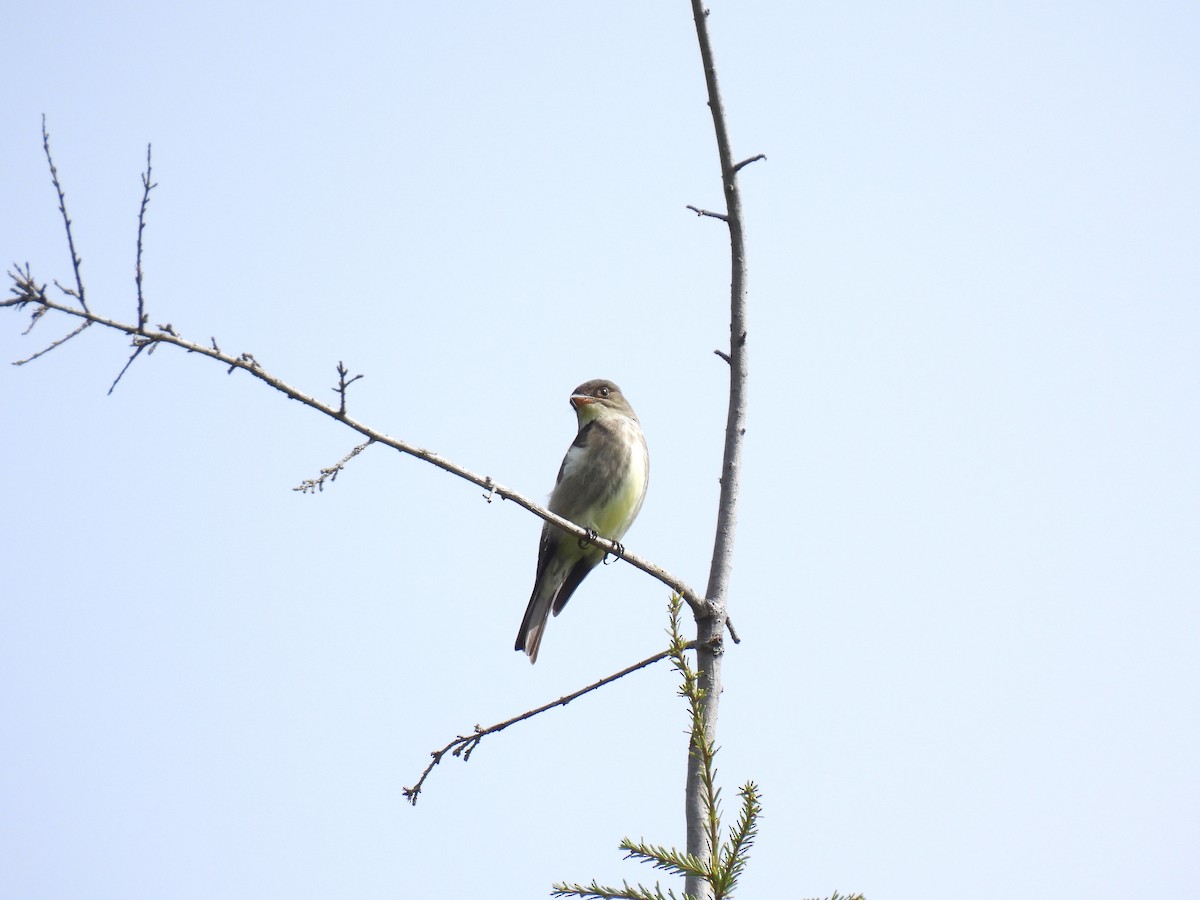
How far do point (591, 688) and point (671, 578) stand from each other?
26.2 inches

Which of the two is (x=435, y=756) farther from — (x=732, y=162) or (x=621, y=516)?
(x=621, y=516)

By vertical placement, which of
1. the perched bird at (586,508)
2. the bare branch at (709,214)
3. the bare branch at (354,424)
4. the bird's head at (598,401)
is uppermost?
the bird's head at (598,401)

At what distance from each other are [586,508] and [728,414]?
14.3 feet

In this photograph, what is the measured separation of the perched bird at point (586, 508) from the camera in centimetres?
918

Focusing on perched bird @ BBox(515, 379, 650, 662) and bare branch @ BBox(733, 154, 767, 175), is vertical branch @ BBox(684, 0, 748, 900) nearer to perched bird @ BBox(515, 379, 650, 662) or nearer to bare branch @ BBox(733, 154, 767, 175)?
bare branch @ BBox(733, 154, 767, 175)

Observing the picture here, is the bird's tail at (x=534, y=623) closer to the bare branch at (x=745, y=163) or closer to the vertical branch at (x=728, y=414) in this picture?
the vertical branch at (x=728, y=414)

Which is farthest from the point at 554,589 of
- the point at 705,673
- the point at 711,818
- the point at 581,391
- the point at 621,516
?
the point at 711,818

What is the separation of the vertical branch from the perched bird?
4.09m

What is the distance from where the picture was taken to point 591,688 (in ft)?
16.1

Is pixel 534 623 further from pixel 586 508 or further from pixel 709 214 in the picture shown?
pixel 709 214

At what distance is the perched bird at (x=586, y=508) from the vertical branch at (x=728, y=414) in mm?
4086

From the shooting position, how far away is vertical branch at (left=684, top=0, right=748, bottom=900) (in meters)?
4.57

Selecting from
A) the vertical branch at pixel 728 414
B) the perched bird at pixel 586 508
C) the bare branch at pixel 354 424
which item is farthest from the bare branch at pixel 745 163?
the perched bird at pixel 586 508

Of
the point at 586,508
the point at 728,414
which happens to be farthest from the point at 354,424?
the point at 586,508
